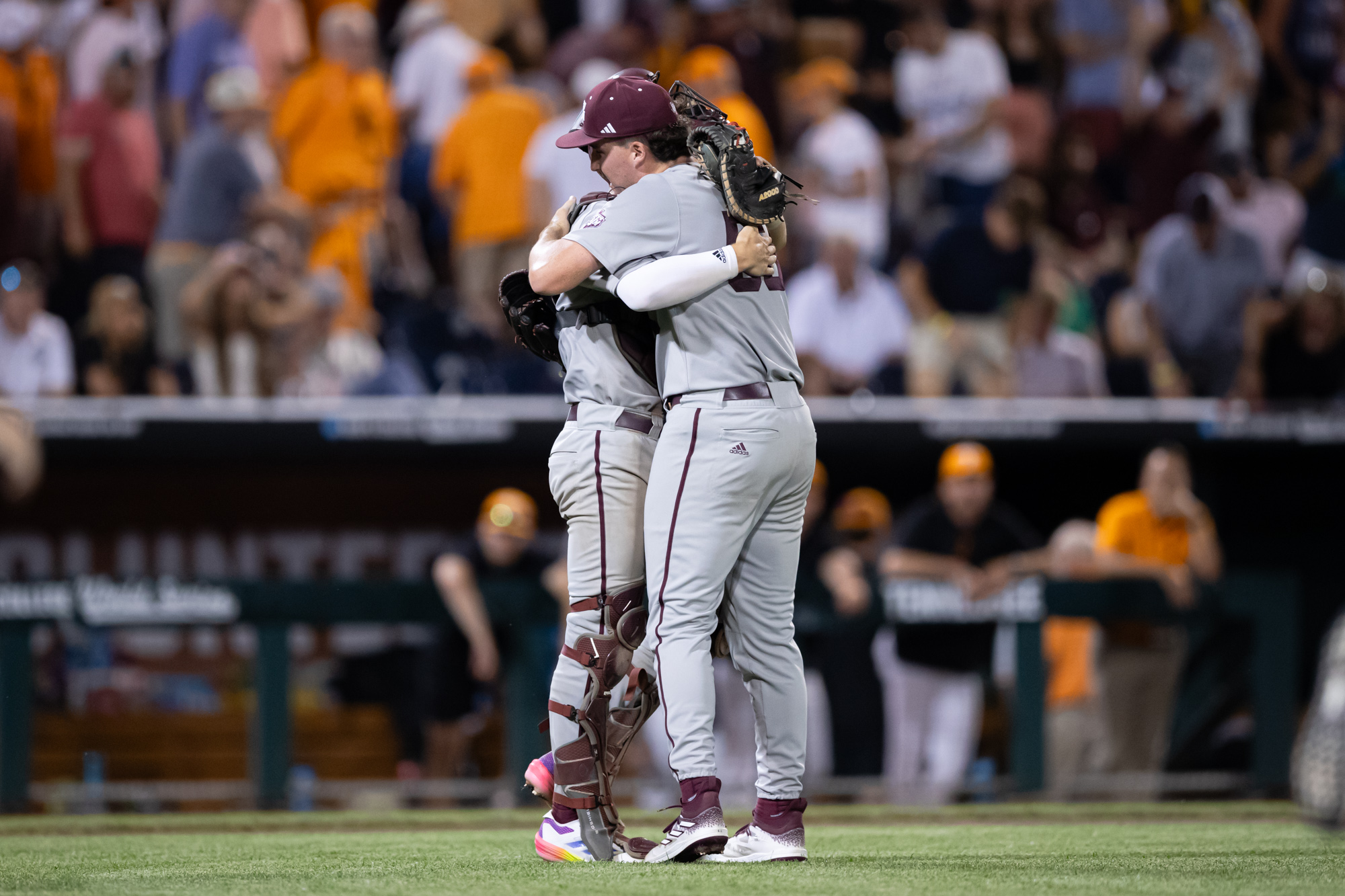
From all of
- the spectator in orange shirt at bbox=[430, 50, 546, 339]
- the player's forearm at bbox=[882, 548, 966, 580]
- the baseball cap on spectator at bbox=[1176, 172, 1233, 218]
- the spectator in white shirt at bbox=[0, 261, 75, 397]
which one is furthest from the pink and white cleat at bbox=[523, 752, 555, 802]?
the baseball cap on spectator at bbox=[1176, 172, 1233, 218]

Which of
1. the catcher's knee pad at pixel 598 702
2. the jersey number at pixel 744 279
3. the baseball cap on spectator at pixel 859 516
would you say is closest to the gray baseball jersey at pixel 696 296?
the jersey number at pixel 744 279

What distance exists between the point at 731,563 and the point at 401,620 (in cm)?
376

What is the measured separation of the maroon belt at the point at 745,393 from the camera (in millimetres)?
3957

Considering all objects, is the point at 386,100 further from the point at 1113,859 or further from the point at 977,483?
the point at 1113,859

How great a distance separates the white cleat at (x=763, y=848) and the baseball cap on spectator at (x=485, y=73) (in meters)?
6.59

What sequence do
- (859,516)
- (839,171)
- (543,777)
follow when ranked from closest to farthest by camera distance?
(543,777) < (859,516) < (839,171)

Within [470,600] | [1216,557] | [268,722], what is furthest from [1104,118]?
[268,722]

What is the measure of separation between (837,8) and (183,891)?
8574mm

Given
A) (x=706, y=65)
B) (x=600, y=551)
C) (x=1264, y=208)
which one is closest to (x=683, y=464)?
(x=600, y=551)

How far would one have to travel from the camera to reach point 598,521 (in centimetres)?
413

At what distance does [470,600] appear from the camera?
737 centimetres

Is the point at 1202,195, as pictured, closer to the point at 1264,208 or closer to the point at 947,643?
the point at 1264,208

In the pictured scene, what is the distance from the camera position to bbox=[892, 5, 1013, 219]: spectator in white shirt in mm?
10203

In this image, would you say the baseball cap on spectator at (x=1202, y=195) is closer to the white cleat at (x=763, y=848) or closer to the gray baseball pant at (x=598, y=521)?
the gray baseball pant at (x=598, y=521)
